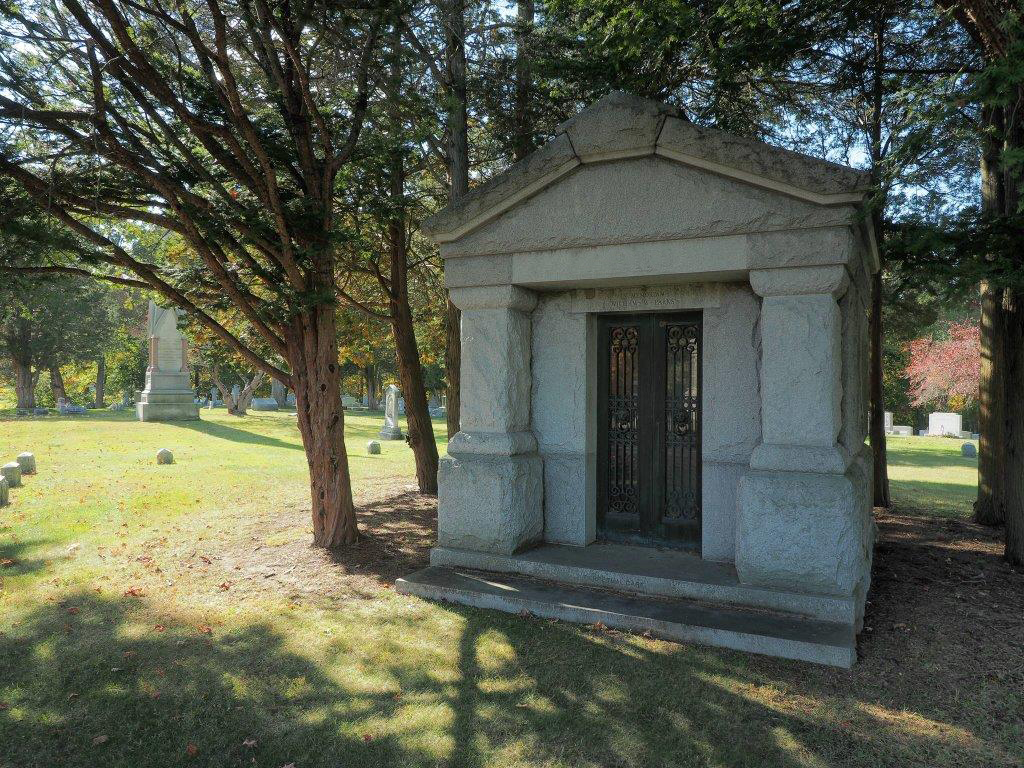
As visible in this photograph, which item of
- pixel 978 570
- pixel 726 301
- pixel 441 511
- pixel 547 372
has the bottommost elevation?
pixel 978 570

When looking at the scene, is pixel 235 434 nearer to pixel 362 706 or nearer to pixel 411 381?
pixel 411 381

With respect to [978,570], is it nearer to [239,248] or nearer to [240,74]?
[239,248]

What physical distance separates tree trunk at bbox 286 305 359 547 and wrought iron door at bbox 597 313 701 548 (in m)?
2.72

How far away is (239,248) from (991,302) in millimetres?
9018

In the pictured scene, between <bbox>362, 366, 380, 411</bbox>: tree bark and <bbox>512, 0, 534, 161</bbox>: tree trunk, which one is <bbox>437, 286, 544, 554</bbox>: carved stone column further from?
<bbox>362, 366, 380, 411</bbox>: tree bark

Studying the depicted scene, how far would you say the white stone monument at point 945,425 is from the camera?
28.6m

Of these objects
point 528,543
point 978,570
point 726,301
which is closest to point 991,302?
A: point 978,570

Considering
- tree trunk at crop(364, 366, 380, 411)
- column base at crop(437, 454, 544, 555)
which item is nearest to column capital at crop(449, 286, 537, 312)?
A: column base at crop(437, 454, 544, 555)

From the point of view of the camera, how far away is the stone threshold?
458 cm

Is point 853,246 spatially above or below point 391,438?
above

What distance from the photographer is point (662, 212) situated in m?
5.11

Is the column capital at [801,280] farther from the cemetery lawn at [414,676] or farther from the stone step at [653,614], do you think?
the cemetery lawn at [414,676]

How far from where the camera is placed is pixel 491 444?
5719mm

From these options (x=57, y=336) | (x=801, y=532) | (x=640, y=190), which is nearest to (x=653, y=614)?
(x=801, y=532)
